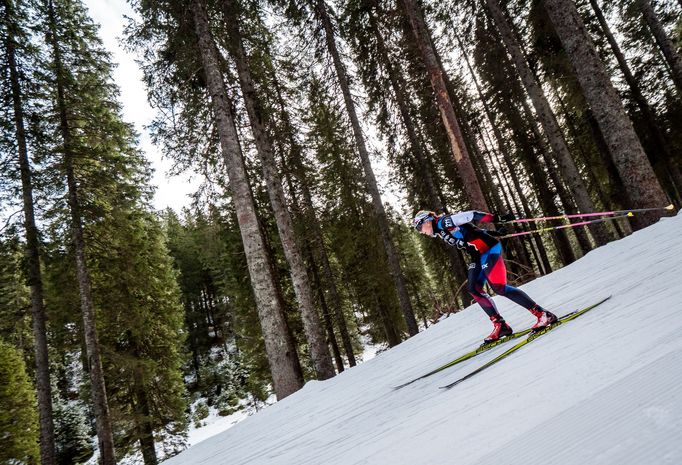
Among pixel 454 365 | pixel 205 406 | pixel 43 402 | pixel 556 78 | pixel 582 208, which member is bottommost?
pixel 205 406

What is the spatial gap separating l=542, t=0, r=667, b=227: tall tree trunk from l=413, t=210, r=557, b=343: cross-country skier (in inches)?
177

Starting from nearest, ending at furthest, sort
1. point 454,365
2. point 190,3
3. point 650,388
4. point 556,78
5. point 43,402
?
point 650,388 < point 454,365 < point 190,3 < point 43,402 < point 556,78

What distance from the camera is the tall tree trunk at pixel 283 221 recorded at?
29.6 feet

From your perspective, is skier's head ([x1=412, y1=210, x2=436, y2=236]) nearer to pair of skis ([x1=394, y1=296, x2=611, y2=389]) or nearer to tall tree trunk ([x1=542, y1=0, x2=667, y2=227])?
pair of skis ([x1=394, y1=296, x2=611, y2=389])

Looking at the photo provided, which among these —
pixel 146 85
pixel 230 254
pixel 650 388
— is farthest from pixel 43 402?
pixel 650 388

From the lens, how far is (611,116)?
23.9 ft

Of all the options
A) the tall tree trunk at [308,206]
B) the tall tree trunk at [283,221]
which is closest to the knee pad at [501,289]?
the tall tree trunk at [283,221]

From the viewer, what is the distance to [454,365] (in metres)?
4.44

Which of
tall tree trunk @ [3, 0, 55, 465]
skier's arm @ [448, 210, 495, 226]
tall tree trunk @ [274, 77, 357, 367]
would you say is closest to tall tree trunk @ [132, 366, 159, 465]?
tall tree trunk @ [3, 0, 55, 465]

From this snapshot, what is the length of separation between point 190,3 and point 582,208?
12.4m

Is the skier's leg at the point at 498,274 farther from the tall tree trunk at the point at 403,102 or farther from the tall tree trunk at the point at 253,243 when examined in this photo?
the tall tree trunk at the point at 403,102

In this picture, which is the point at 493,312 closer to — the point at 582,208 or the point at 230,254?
the point at 582,208

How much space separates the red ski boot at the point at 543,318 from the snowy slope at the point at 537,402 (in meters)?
0.37

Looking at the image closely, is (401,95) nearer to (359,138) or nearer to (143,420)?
(359,138)
